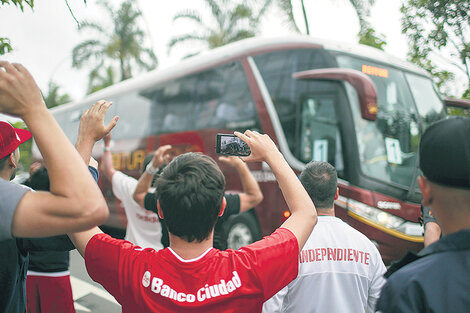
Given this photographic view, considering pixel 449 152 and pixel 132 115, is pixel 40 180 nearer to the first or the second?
pixel 449 152

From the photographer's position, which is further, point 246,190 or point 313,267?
point 246,190

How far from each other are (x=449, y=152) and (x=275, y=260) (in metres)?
0.68

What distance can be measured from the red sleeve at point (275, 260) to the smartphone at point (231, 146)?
437mm

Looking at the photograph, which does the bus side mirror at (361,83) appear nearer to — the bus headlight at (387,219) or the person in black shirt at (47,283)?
the bus headlight at (387,219)

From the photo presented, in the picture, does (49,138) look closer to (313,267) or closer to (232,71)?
(313,267)

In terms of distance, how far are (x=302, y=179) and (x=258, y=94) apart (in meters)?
4.30

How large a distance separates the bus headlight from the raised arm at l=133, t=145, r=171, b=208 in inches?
118

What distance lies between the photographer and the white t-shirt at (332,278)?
1951 mm

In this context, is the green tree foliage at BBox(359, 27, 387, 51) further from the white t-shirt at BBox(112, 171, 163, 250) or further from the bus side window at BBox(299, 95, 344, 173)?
the white t-shirt at BBox(112, 171, 163, 250)

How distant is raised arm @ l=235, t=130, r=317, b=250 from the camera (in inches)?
61.6

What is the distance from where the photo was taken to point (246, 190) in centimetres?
318

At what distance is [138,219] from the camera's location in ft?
12.8

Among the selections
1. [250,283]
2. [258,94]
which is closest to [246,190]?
[250,283]

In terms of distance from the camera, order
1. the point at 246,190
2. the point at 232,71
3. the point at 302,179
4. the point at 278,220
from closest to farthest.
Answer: the point at 302,179 < the point at 246,190 < the point at 278,220 < the point at 232,71
